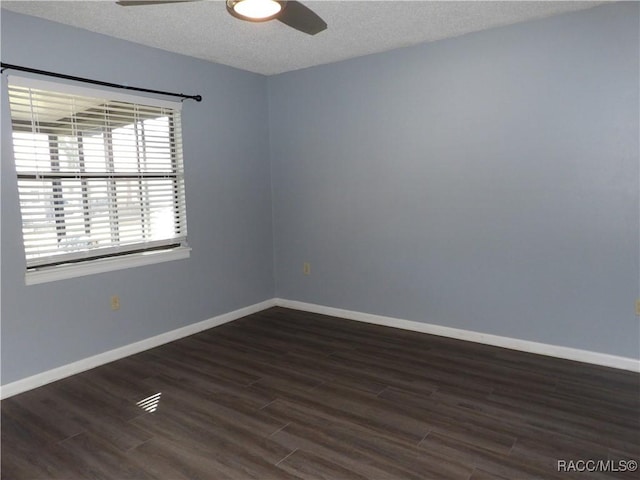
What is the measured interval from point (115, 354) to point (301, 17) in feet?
8.79

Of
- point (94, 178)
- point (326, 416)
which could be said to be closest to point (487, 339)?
point (326, 416)

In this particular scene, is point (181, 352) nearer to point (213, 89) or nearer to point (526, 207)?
point (213, 89)

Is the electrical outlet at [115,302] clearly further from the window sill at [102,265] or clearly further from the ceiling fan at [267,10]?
the ceiling fan at [267,10]

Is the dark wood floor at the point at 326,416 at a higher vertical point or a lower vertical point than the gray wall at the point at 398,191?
lower

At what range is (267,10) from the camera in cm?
208

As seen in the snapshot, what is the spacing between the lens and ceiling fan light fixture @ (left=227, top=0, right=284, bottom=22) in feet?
6.53

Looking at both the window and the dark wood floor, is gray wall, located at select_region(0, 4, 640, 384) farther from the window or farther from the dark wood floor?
the dark wood floor

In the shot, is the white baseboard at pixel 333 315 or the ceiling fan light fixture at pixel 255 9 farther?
the white baseboard at pixel 333 315

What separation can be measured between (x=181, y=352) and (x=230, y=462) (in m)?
1.58

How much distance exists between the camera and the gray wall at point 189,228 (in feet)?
9.24

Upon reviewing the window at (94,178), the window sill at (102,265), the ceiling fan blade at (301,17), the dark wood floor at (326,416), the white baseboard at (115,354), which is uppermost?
the ceiling fan blade at (301,17)

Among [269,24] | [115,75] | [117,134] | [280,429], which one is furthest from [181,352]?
[269,24]

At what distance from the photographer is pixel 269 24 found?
305 cm

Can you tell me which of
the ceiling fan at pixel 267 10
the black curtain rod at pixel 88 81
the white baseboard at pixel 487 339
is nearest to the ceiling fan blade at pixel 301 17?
the ceiling fan at pixel 267 10
